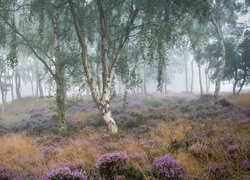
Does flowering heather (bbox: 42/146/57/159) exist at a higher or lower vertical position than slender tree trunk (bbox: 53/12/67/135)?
lower

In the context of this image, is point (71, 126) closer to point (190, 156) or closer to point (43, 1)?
point (43, 1)

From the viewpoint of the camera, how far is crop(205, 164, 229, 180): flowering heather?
13.2ft

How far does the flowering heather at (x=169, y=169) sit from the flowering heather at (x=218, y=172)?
489mm

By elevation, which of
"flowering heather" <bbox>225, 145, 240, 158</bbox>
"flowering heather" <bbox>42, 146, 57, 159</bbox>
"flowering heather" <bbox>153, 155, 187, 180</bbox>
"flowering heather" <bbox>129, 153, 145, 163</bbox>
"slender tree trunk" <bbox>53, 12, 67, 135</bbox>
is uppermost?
"slender tree trunk" <bbox>53, 12, 67, 135</bbox>

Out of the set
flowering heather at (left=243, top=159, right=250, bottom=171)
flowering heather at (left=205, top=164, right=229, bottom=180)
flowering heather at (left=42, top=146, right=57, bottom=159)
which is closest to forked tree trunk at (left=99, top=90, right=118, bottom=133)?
flowering heather at (left=42, top=146, right=57, bottom=159)

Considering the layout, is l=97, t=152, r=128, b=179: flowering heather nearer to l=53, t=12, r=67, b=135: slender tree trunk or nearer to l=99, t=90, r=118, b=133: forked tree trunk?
l=99, t=90, r=118, b=133: forked tree trunk

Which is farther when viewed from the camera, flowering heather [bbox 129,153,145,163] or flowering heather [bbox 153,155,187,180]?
flowering heather [bbox 129,153,145,163]

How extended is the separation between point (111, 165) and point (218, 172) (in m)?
2.28

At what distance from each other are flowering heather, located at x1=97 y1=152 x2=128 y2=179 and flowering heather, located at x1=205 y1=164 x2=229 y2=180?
1.87 meters

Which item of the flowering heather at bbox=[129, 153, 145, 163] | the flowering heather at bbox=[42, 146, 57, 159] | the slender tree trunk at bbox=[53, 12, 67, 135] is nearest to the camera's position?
the flowering heather at bbox=[129, 153, 145, 163]

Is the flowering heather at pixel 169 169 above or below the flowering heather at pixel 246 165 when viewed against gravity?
below

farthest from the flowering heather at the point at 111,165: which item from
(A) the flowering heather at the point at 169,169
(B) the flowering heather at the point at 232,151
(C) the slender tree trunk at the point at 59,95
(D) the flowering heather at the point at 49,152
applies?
(C) the slender tree trunk at the point at 59,95

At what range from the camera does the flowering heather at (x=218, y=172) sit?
4035 millimetres

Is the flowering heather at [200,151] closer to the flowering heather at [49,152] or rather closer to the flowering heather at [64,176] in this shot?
the flowering heather at [64,176]
